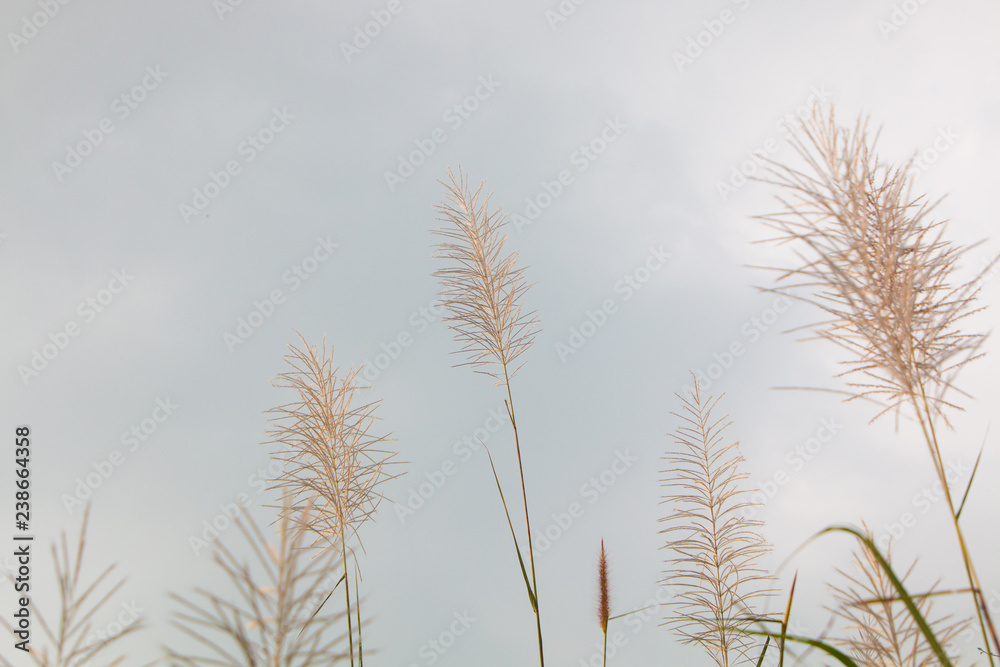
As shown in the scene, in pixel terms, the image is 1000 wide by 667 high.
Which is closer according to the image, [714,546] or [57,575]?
[57,575]

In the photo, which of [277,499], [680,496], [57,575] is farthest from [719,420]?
[57,575]

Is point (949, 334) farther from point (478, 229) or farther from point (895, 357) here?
point (478, 229)

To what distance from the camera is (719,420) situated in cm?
548

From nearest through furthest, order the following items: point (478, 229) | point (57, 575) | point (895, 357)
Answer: point (57, 575)
point (895, 357)
point (478, 229)

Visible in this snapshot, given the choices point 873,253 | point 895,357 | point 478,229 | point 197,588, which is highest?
point 478,229

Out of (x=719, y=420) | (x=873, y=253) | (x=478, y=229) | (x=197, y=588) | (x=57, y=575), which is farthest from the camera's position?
(x=719, y=420)

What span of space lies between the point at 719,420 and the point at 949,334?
3041 mm

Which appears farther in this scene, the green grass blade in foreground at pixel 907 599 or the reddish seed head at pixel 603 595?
the reddish seed head at pixel 603 595

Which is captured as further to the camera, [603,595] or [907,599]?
[603,595]

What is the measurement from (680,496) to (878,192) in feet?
9.76

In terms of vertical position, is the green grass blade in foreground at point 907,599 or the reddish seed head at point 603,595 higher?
the reddish seed head at point 603,595

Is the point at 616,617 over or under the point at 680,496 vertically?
under

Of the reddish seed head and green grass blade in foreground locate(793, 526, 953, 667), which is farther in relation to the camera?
the reddish seed head

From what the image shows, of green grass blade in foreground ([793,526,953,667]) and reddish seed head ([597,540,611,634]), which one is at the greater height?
reddish seed head ([597,540,611,634])
